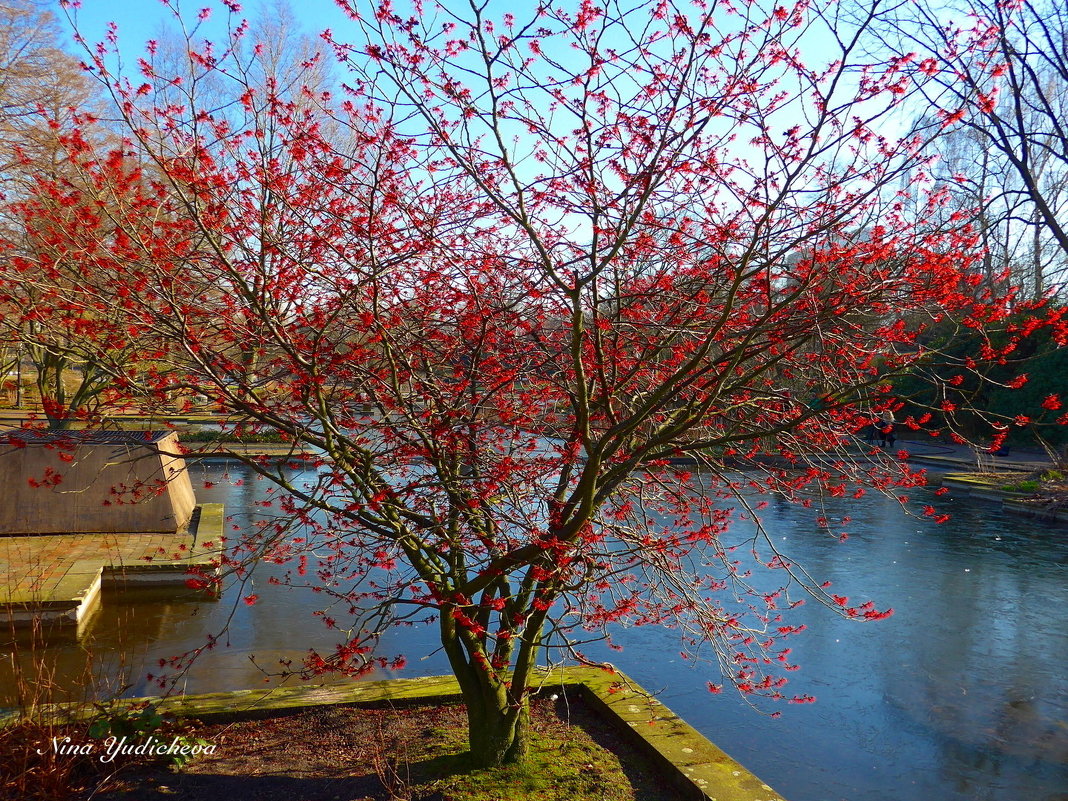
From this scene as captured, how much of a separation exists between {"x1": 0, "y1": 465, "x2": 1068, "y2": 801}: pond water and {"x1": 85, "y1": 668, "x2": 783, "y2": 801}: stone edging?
1.12ft

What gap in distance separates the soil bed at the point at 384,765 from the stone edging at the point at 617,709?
7 cm

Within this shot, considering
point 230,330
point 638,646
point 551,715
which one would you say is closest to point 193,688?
point 551,715

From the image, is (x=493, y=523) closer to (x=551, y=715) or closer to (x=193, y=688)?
(x=551, y=715)

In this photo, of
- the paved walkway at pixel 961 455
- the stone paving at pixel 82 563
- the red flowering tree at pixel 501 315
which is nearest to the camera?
the red flowering tree at pixel 501 315

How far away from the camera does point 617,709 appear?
4602mm

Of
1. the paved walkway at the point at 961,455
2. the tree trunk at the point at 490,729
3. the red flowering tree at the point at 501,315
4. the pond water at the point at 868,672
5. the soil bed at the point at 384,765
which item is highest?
the red flowering tree at the point at 501,315

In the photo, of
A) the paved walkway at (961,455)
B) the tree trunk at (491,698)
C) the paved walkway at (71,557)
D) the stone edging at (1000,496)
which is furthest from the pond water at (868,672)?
the paved walkway at (961,455)

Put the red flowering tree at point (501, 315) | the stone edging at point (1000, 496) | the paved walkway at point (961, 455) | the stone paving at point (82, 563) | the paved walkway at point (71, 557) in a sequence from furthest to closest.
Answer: the paved walkway at point (961, 455), the stone edging at point (1000, 496), the paved walkway at point (71, 557), the stone paving at point (82, 563), the red flowering tree at point (501, 315)

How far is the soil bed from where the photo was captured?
11.9 ft

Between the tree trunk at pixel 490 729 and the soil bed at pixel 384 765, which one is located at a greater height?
the tree trunk at pixel 490 729

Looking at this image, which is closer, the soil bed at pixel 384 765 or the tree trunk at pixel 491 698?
the soil bed at pixel 384 765

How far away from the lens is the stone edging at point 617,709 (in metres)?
3.74

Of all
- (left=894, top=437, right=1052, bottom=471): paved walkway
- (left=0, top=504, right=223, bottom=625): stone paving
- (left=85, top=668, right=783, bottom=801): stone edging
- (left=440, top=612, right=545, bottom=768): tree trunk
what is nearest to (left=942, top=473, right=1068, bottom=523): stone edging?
(left=894, top=437, right=1052, bottom=471): paved walkway

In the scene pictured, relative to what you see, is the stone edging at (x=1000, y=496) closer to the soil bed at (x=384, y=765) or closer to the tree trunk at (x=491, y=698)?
the soil bed at (x=384, y=765)
